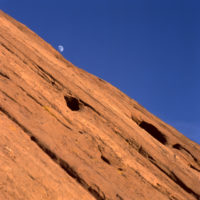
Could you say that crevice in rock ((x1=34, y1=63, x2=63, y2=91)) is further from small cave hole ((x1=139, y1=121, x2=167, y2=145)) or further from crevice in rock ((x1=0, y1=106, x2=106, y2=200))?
small cave hole ((x1=139, y1=121, x2=167, y2=145))

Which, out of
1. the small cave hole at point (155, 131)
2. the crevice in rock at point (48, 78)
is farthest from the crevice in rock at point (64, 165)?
the small cave hole at point (155, 131)

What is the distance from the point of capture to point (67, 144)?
1018 centimetres

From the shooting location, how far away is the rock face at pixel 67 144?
304 inches

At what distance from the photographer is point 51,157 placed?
9.03m

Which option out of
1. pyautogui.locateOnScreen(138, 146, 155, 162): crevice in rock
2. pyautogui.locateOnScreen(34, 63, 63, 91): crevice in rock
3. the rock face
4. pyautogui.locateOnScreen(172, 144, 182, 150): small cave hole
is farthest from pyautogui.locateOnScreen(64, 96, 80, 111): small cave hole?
pyautogui.locateOnScreen(172, 144, 182, 150): small cave hole

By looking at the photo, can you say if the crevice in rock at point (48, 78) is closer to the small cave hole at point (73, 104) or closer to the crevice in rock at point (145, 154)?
the small cave hole at point (73, 104)

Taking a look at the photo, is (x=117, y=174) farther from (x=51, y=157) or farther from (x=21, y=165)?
(x=21, y=165)

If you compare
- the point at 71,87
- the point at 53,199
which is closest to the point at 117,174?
the point at 53,199

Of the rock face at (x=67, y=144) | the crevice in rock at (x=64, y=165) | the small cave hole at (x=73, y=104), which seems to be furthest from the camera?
Result: the small cave hole at (x=73, y=104)

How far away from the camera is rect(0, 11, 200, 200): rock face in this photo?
25.4 feet

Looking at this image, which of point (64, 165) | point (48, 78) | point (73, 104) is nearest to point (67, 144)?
point (64, 165)

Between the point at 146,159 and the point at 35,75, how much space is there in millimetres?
5884

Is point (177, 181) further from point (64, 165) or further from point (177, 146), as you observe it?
point (64, 165)

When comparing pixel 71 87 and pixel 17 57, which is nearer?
pixel 17 57
